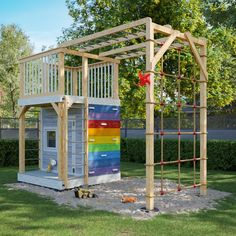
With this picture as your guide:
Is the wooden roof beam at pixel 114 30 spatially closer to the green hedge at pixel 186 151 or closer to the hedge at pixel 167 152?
the hedge at pixel 167 152

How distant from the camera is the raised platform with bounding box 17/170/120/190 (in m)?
8.80

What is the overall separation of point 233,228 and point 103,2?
12.7 m

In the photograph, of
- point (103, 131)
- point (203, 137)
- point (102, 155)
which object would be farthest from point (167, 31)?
point (102, 155)

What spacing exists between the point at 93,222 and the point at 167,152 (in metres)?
9.24

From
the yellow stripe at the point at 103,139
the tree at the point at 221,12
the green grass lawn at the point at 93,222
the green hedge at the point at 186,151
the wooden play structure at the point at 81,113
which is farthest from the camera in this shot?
the tree at the point at 221,12

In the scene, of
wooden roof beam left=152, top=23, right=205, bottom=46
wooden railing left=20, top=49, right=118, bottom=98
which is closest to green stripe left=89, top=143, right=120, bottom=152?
wooden railing left=20, top=49, right=118, bottom=98

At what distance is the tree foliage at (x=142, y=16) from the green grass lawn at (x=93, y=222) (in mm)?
8036

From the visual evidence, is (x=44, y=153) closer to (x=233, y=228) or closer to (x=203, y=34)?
(x=233, y=228)

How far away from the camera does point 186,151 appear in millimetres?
14086

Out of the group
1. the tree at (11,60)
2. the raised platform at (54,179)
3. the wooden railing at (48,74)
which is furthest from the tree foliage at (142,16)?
the tree at (11,60)

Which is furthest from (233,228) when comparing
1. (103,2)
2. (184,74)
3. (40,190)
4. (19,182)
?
(103,2)

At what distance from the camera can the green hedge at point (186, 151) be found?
1262 centimetres

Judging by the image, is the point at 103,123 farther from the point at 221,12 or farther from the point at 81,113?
the point at 221,12

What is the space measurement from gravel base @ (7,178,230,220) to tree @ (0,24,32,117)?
24.2 meters
